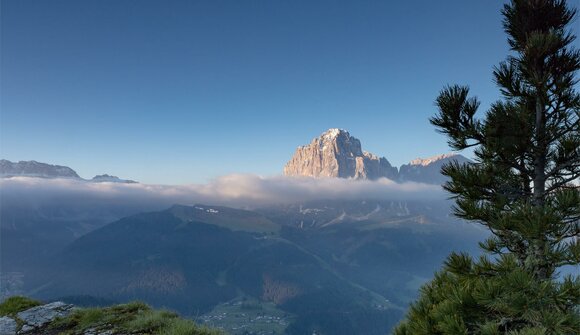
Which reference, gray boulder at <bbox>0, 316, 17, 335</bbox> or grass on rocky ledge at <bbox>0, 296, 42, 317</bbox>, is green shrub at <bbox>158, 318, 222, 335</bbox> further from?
grass on rocky ledge at <bbox>0, 296, 42, 317</bbox>

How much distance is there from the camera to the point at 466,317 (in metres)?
6.92

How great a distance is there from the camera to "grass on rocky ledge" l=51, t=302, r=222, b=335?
991cm

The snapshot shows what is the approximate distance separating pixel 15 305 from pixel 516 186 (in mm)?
20590

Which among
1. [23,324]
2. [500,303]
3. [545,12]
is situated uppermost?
[545,12]

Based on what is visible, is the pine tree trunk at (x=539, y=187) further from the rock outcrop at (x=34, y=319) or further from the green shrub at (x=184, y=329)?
the rock outcrop at (x=34, y=319)

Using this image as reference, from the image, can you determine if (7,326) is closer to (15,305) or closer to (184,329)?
(15,305)

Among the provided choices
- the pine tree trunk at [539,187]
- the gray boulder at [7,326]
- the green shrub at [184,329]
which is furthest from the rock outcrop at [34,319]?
the pine tree trunk at [539,187]

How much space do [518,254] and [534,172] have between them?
2135 mm

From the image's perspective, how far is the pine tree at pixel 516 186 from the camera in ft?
20.8

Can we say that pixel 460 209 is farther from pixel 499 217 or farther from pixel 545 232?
pixel 545 232

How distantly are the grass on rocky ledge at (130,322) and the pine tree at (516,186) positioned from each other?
6.51 meters

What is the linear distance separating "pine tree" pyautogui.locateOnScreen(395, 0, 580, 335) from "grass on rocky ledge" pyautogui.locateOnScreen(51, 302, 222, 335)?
21.4ft

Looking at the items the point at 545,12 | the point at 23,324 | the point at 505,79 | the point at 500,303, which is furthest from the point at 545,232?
the point at 23,324

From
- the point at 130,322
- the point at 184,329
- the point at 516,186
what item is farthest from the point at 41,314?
the point at 516,186
